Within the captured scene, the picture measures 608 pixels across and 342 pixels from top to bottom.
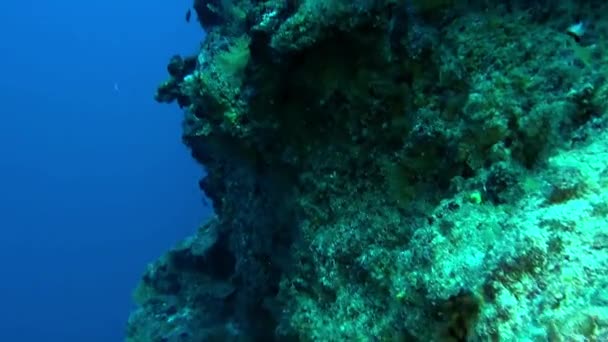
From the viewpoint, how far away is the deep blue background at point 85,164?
2675 inches

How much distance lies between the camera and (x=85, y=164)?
103 m

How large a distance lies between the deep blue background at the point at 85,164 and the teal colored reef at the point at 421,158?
176 ft

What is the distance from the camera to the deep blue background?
6794 centimetres

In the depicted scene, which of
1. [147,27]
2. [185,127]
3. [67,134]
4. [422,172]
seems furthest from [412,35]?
[147,27]

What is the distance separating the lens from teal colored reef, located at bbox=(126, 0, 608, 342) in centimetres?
183

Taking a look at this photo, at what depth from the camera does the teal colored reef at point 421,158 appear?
183 cm

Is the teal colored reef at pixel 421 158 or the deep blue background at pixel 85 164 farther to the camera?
the deep blue background at pixel 85 164

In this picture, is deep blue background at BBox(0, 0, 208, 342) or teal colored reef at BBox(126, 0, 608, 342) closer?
teal colored reef at BBox(126, 0, 608, 342)

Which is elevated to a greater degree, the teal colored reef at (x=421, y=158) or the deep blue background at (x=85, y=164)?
the deep blue background at (x=85, y=164)

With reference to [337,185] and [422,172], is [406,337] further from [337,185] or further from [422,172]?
[337,185]

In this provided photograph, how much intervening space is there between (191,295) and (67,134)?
111198mm

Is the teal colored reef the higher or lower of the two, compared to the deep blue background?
lower

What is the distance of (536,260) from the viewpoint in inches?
69.9

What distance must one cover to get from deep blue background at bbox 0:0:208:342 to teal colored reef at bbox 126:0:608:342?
2113 inches
